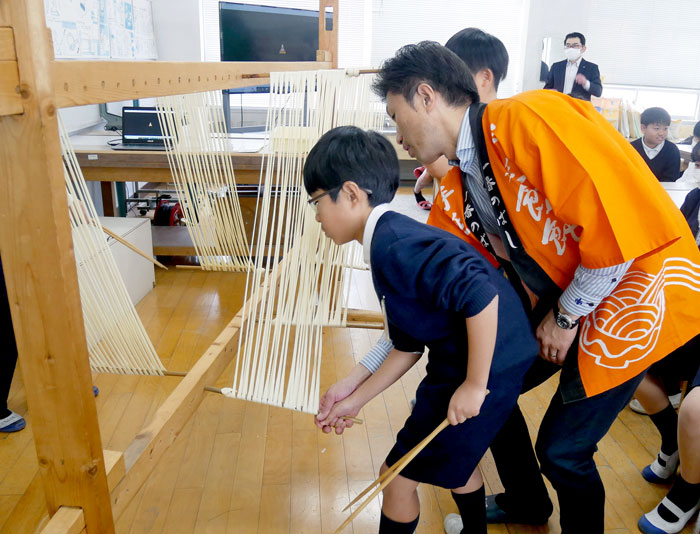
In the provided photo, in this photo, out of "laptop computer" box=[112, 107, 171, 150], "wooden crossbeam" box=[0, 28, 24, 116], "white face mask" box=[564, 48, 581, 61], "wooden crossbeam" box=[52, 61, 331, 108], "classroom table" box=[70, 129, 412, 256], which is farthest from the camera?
"white face mask" box=[564, 48, 581, 61]

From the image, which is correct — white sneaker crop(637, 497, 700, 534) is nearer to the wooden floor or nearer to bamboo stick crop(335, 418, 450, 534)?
the wooden floor

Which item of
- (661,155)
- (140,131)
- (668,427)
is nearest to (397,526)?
(668,427)

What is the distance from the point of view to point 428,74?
118cm

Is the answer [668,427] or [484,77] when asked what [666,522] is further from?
[484,77]

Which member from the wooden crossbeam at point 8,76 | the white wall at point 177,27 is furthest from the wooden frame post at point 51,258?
the white wall at point 177,27

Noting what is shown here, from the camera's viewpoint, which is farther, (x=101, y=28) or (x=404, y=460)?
(x=101, y=28)

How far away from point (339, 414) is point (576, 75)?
4660 mm

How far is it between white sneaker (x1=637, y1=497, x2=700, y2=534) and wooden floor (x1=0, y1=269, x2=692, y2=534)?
0.13ft

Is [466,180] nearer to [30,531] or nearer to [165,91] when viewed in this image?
[165,91]

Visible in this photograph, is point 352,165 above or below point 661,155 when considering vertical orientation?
above

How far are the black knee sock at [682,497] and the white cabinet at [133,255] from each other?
8.06ft

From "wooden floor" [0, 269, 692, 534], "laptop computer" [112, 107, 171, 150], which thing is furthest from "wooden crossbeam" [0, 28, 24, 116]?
"laptop computer" [112, 107, 171, 150]

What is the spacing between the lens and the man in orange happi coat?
1031 mm

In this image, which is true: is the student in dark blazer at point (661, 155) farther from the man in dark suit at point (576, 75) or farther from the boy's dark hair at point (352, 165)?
the boy's dark hair at point (352, 165)
